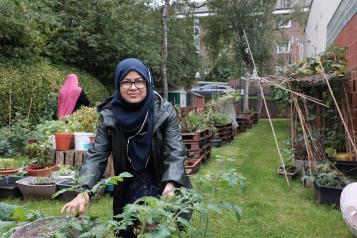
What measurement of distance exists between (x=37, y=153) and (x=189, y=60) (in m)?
15.6

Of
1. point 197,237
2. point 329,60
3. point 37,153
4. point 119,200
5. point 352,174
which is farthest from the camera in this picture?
point 329,60

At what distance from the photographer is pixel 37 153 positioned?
20.6ft

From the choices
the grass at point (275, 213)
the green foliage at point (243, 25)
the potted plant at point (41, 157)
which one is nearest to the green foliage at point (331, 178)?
the grass at point (275, 213)

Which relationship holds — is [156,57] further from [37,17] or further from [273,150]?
[273,150]

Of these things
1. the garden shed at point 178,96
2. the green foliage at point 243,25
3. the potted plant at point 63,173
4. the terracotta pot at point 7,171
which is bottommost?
the terracotta pot at point 7,171

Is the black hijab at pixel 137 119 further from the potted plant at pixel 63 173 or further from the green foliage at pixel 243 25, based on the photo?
the green foliage at pixel 243 25

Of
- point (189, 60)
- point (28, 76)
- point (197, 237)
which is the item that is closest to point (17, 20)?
point (28, 76)

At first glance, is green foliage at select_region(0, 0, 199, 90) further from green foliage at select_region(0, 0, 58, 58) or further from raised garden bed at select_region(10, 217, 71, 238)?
raised garden bed at select_region(10, 217, 71, 238)

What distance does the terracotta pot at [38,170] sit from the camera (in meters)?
5.67

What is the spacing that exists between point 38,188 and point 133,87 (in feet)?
11.3

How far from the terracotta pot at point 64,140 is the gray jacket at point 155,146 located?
391 cm

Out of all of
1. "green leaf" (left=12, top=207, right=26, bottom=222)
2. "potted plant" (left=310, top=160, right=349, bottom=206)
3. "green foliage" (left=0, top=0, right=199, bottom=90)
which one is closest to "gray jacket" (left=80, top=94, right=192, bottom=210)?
"green leaf" (left=12, top=207, right=26, bottom=222)

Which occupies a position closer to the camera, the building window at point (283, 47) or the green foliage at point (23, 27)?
the green foliage at point (23, 27)

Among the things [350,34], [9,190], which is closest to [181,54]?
[350,34]
